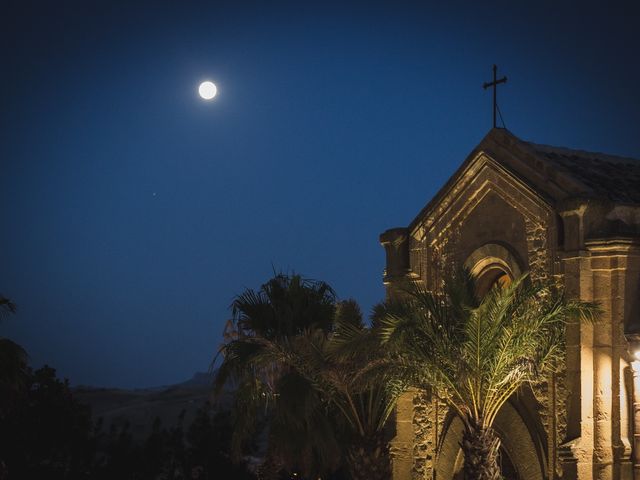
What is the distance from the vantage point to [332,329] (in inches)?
985

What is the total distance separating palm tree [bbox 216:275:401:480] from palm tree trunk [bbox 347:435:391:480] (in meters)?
0.02

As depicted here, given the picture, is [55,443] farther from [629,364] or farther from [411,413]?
[629,364]

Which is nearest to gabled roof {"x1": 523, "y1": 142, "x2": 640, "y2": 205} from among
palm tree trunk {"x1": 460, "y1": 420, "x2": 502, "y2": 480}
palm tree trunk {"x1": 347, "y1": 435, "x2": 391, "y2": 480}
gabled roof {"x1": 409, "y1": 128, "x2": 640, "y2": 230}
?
gabled roof {"x1": 409, "y1": 128, "x2": 640, "y2": 230}

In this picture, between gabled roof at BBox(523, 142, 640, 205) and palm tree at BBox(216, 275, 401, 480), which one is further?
palm tree at BBox(216, 275, 401, 480)

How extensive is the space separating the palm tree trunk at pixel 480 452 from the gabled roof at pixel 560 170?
447 cm

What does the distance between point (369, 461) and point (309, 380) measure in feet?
7.24

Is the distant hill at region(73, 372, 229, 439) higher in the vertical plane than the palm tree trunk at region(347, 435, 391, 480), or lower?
higher

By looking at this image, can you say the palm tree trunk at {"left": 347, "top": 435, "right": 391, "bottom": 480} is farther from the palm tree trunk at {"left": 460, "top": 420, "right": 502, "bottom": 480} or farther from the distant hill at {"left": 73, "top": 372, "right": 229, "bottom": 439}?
the distant hill at {"left": 73, "top": 372, "right": 229, "bottom": 439}

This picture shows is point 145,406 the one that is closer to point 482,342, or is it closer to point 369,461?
point 369,461

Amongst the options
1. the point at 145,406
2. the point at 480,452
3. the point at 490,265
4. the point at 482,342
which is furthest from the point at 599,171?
the point at 145,406

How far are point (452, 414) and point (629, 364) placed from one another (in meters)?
4.65

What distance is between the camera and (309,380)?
878 inches

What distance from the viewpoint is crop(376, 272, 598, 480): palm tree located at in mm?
18359

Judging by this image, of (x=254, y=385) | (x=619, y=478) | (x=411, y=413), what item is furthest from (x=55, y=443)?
(x=619, y=478)
